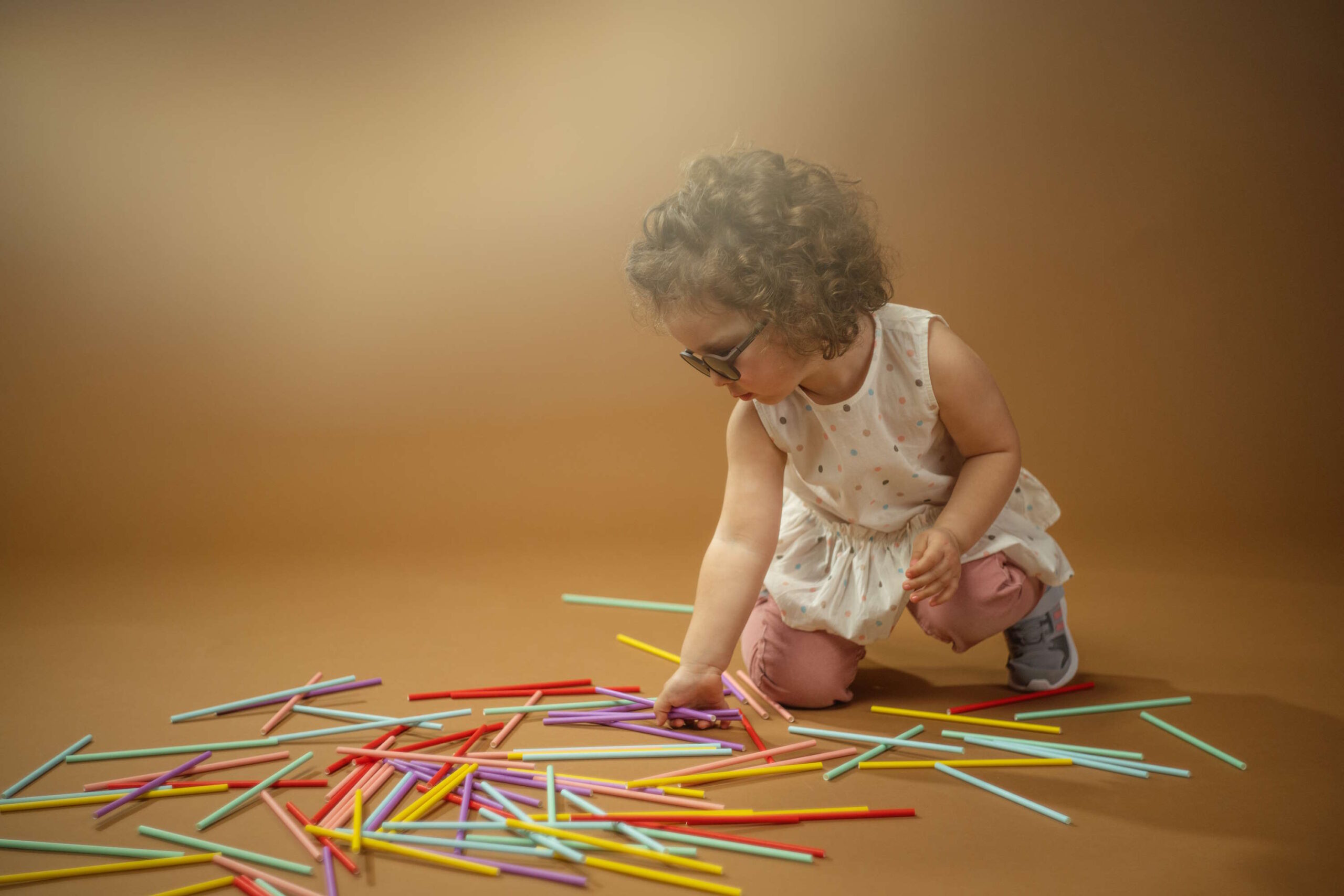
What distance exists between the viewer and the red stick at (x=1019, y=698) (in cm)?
172

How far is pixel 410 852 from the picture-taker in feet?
4.13

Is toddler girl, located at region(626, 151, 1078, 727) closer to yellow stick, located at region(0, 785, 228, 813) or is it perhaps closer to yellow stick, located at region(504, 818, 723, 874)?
yellow stick, located at region(504, 818, 723, 874)

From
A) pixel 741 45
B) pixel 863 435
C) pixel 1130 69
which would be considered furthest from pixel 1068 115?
pixel 863 435

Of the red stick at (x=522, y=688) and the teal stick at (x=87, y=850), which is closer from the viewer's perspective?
the teal stick at (x=87, y=850)

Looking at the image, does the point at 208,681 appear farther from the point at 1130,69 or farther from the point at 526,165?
the point at 1130,69

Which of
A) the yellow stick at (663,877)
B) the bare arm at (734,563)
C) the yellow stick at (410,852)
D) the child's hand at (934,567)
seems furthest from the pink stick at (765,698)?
the yellow stick at (410,852)

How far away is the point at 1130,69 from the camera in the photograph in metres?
2.78

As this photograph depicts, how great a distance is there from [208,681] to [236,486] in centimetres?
119

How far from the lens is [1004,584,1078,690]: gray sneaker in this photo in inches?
70.9

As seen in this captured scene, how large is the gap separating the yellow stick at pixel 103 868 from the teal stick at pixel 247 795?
8cm

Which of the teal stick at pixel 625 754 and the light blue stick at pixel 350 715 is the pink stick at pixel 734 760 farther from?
the light blue stick at pixel 350 715

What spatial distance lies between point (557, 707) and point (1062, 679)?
91 cm

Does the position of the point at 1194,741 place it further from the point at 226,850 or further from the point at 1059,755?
the point at 226,850

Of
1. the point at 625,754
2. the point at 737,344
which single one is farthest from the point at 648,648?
the point at 737,344
